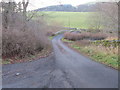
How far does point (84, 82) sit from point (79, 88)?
572 mm

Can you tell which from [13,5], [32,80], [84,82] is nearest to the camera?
[84,82]

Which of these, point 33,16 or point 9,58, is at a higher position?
point 33,16

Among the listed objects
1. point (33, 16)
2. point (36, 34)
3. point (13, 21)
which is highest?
point (33, 16)

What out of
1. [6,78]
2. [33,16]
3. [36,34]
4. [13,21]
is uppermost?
[33,16]

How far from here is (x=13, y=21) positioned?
1209 cm

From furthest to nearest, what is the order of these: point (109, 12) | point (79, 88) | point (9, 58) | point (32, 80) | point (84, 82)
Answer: point (109, 12) → point (9, 58) → point (32, 80) → point (84, 82) → point (79, 88)

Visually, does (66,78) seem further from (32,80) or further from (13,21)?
(13,21)

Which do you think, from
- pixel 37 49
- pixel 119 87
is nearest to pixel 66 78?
pixel 119 87

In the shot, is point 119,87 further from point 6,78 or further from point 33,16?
point 33,16

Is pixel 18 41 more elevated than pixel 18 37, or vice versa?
pixel 18 37

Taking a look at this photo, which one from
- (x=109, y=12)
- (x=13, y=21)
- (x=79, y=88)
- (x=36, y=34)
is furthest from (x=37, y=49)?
(x=109, y=12)

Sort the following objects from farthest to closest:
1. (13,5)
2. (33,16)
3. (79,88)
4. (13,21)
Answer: (33,16) < (13,5) < (13,21) < (79,88)

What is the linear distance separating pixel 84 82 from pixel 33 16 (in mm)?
12602

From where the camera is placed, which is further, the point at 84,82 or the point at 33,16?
the point at 33,16
